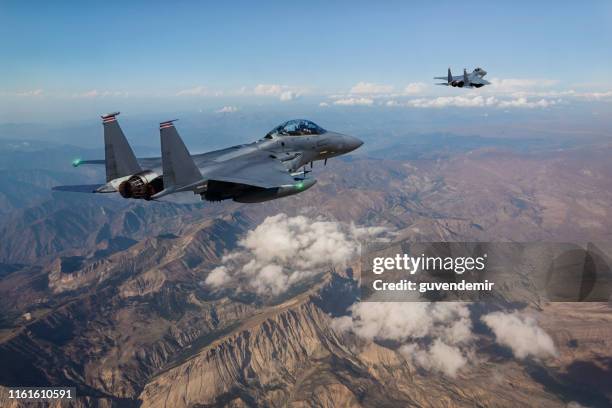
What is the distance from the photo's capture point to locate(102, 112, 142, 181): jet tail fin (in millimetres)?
21500

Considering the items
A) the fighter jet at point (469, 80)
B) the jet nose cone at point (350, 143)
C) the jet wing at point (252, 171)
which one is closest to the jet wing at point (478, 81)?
the fighter jet at point (469, 80)

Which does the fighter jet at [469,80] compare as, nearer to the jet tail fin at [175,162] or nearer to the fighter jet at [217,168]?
the fighter jet at [217,168]

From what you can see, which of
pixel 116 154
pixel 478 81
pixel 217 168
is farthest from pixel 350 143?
pixel 478 81

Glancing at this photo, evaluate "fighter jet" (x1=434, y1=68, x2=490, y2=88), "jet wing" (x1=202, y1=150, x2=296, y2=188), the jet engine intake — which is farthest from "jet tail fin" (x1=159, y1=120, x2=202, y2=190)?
"fighter jet" (x1=434, y1=68, x2=490, y2=88)

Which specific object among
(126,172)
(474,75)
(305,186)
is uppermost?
(474,75)

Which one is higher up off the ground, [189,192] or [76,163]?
[76,163]

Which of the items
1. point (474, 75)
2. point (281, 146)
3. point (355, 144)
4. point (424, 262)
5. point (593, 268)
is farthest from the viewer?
point (474, 75)

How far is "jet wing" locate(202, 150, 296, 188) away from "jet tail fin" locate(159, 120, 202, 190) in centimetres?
159

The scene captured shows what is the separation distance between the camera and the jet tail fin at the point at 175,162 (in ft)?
57.0

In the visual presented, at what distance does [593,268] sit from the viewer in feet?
163

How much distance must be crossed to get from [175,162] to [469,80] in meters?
68.1

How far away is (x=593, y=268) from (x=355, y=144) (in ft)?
142

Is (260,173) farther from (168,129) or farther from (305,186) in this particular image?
(168,129)

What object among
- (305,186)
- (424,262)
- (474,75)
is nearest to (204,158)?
(305,186)
